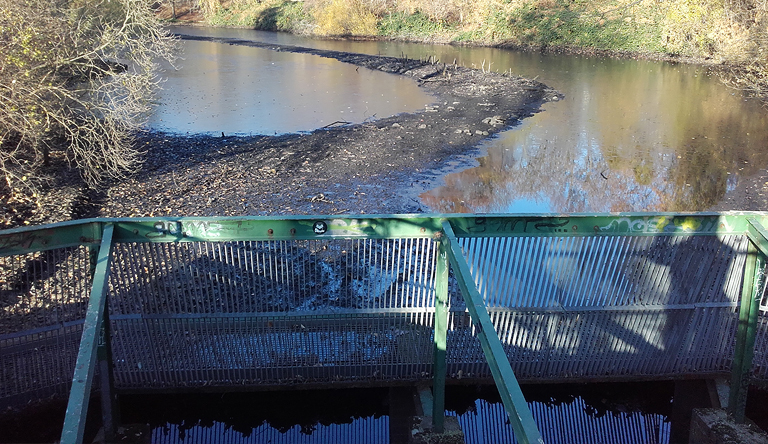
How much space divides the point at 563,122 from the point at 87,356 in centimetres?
1500

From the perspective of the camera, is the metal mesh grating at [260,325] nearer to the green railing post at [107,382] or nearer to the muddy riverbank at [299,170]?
the green railing post at [107,382]

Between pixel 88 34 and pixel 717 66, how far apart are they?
2476 cm

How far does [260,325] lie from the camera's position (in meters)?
4.65

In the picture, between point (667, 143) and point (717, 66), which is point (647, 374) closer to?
point (667, 143)

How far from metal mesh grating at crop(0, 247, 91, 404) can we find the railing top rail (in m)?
0.43

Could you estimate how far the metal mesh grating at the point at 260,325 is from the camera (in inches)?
178

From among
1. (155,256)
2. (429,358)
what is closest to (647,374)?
(429,358)

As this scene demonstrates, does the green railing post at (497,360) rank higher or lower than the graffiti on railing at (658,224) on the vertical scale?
lower

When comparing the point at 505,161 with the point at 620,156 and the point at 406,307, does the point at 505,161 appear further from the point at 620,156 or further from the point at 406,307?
the point at 406,307

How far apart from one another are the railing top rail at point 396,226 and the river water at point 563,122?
5.28 metres

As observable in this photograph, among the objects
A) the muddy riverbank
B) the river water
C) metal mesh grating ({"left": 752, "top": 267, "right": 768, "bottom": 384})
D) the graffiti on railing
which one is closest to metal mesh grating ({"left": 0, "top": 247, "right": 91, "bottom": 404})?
the graffiti on railing

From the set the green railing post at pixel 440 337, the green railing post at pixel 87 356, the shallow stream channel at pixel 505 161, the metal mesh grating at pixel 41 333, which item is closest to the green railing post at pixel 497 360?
the green railing post at pixel 440 337

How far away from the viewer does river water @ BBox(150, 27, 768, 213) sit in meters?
10.7

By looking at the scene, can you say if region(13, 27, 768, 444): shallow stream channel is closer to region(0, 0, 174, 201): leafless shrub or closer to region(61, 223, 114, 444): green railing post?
region(0, 0, 174, 201): leafless shrub
